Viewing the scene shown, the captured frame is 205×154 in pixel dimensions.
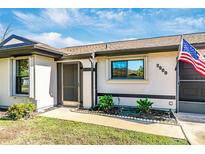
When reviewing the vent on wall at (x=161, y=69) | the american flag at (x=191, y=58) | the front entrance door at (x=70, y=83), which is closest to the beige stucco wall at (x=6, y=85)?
the front entrance door at (x=70, y=83)

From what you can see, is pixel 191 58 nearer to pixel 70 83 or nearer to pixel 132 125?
pixel 132 125

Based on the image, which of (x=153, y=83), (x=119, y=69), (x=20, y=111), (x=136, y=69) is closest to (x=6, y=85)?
(x=20, y=111)

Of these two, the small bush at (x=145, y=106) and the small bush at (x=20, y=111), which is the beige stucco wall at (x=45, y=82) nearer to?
the small bush at (x=20, y=111)

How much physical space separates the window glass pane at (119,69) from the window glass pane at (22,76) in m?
4.47

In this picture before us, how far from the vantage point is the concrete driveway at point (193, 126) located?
3994mm

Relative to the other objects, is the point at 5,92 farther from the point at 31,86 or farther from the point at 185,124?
the point at 185,124

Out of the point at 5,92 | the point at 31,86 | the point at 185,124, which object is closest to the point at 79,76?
the point at 31,86

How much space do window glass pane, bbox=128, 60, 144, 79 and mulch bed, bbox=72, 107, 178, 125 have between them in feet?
5.33

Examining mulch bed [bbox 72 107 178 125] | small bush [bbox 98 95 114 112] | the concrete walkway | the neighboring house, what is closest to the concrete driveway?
the concrete walkway

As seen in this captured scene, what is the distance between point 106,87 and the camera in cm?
802

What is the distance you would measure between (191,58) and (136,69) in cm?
263

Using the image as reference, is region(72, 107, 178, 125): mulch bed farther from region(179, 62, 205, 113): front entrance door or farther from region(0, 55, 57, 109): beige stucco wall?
region(0, 55, 57, 109): beige stucco wall

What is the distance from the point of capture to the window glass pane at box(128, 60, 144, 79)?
291 inches

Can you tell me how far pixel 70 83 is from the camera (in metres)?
8.96
